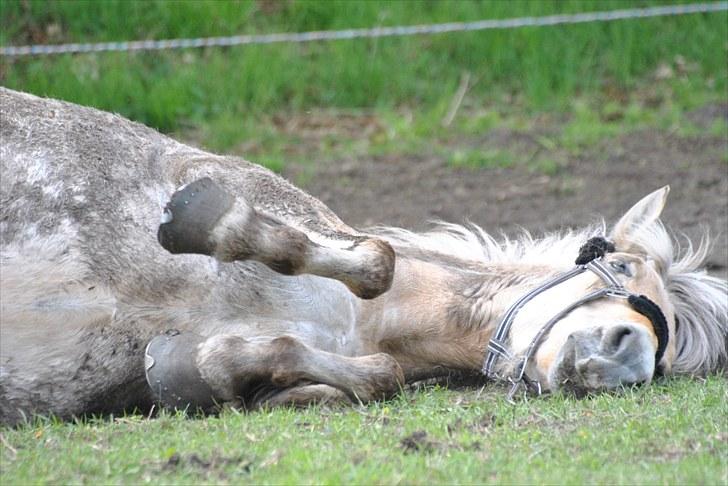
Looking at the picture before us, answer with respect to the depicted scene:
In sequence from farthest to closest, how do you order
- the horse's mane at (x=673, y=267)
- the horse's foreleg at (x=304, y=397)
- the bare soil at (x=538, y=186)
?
Result: the bare soil at (x=538, y=186) → the horse's mane at (x=673, y=267) → the horse's foreleg at (x=304, y=397)

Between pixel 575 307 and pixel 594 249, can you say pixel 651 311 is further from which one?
pixel 594 249

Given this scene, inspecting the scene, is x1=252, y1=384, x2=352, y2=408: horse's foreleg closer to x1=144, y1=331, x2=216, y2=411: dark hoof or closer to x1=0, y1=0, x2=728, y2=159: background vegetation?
x1=144, y1=331, x2=216, y2=411: dark hoof

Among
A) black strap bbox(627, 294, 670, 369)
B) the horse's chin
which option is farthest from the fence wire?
the horse's chin

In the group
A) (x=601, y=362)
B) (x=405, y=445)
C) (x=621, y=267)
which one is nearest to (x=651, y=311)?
(x=621, y=267)

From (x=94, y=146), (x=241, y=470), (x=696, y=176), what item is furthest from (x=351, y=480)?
(x=696, y=176)

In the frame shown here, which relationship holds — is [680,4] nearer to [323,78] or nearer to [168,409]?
[323,78]

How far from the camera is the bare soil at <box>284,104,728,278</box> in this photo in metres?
7.71

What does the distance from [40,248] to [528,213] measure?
4343mm

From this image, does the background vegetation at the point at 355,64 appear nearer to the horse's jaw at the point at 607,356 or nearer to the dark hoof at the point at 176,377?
the dark hoof at the point at 176,377

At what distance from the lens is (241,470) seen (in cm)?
325

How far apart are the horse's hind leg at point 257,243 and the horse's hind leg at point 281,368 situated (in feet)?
0.89

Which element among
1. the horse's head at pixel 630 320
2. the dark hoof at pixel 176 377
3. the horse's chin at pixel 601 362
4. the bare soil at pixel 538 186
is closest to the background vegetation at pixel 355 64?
the bare soil at pixel 538 186

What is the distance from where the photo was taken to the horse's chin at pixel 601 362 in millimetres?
4043

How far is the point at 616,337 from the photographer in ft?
13.3
